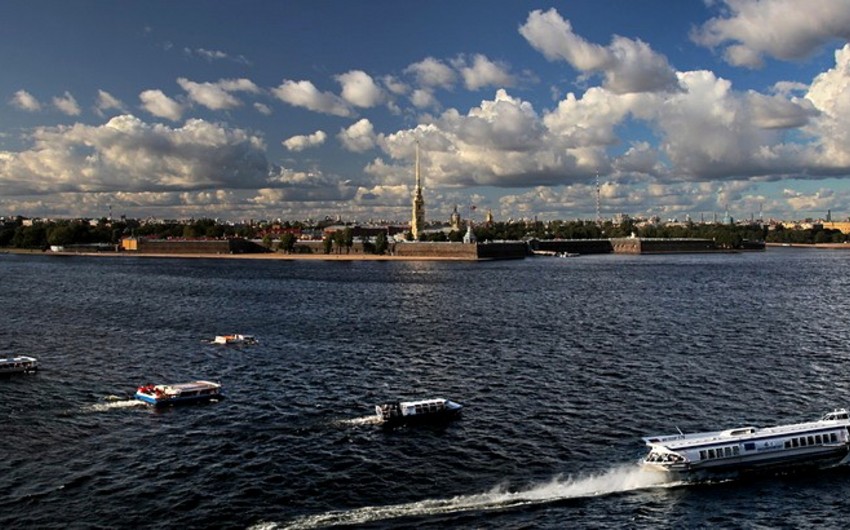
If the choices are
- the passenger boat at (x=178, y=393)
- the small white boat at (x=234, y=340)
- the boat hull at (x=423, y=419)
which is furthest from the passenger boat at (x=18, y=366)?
the boat hull at (x=423, y=419)

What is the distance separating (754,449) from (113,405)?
3017 cm

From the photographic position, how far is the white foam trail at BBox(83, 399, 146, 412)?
3991cm

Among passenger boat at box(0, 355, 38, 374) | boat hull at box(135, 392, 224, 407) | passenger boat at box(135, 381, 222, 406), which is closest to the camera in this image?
boat hull at box(135, 392, 224, 407)

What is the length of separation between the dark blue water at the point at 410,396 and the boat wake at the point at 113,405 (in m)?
0.20

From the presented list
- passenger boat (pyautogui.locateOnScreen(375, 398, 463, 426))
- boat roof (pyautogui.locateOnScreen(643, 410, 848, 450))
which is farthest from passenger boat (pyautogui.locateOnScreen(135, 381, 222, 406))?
boat roof (pyautogui.locateOnScreen(643, 410, 848, 450))

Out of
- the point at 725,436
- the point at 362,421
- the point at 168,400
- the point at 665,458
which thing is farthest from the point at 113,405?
the point at 725,436

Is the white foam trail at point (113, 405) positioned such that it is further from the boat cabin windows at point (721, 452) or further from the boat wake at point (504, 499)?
the boat cabin windows at point (721, 452)

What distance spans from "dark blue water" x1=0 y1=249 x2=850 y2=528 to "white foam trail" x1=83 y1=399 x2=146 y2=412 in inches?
7.6

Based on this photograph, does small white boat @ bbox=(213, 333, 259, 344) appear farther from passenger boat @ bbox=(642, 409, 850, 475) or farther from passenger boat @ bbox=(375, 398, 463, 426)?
passenger boat @ bbox=(642, 409, 850, 475)

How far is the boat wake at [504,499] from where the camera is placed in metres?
25.9

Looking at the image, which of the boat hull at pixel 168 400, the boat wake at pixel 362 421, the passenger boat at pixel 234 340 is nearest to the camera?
the boat wake at pixel 362 421

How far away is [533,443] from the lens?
34031mm

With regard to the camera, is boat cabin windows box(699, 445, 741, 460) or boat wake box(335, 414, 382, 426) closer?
boat cabin windows box(699, 445, 741, 460)

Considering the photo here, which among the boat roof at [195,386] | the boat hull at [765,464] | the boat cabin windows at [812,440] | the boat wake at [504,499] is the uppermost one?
the boat roof at [195,386]
